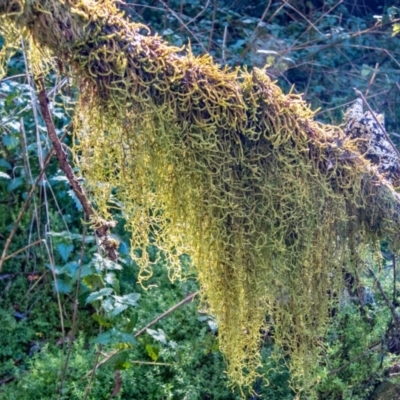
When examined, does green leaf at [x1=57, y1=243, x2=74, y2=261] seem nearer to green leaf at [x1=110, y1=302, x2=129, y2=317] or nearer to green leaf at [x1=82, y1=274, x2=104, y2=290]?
green leaf at [x1=82, y1=274, x2=104, y2=290]

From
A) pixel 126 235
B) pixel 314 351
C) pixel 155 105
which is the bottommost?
pixel 126 235

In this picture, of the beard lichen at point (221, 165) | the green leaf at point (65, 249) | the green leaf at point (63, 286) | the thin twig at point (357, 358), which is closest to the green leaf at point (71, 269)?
the green leaf at point (65, 249)

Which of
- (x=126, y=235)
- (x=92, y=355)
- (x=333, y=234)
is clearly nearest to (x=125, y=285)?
(x=126, y=235)

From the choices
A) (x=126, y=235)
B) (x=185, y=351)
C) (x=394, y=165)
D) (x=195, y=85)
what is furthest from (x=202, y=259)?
(x=126, y=235)

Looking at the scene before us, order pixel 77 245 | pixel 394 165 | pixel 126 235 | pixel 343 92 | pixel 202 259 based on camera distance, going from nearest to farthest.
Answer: pixel 202 259 < pixel 394 165 < pixel 126 235 < pixel 77 245 < pixel 343 92

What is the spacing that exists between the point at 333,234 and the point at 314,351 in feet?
1.24

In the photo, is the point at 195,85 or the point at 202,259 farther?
the point at 202,259

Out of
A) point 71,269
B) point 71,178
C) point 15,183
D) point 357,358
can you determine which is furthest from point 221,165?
point 15,183

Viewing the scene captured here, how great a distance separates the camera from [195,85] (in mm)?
1018

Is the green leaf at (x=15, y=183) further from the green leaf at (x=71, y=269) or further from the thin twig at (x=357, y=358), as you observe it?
the thin twig at (x=357, y=358)

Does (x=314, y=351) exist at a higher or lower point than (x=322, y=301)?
lower

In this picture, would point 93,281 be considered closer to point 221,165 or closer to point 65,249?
point 65,249

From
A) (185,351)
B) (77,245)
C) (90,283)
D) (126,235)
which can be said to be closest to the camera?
(90,283)

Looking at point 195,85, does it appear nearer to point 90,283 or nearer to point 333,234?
point 333,234
